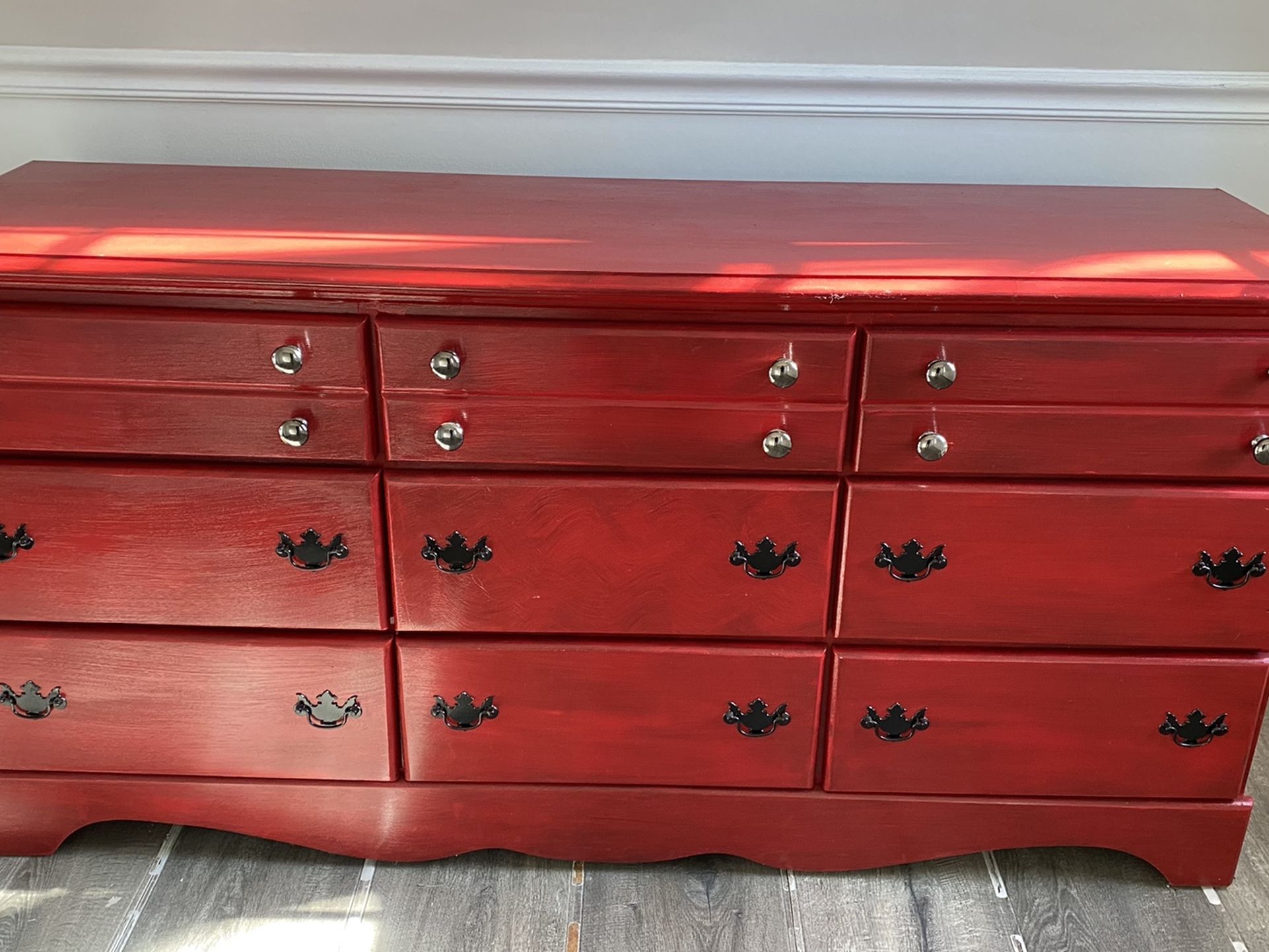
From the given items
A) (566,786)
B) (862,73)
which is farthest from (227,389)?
(862,73)

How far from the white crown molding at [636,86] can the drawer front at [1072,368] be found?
640 millimetres

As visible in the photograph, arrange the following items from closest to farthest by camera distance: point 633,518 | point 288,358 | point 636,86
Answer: point 288,358 → point 633,518 → point 636,86

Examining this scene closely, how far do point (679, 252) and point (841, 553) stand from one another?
426mm

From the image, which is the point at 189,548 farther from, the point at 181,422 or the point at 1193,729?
the point at 1193,729

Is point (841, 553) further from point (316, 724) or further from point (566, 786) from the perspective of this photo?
point (316, 724)

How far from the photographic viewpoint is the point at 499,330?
1271 mm

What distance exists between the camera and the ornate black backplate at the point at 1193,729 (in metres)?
1.48

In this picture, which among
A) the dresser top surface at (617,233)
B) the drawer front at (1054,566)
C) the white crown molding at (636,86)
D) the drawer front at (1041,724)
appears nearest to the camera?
the dresser top surface at (617,233)

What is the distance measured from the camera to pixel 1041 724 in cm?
149

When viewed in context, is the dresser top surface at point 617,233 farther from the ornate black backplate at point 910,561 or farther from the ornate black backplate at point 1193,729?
the ornate black backplate at point 1193,729

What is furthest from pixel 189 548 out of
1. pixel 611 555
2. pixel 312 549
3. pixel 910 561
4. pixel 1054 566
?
pixel 1054 566

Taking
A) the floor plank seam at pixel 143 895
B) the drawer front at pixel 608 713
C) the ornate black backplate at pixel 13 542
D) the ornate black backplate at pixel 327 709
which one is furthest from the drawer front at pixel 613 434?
the floor plank seam at pixel 143 895

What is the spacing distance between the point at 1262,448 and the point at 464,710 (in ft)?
3.45

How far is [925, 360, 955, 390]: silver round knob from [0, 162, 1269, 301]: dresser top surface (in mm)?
85
